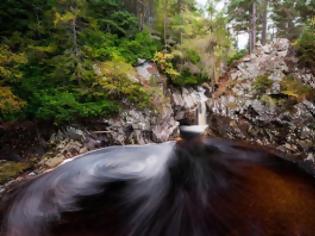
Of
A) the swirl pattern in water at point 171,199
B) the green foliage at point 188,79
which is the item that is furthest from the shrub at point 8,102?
the green foliage at point 188,79

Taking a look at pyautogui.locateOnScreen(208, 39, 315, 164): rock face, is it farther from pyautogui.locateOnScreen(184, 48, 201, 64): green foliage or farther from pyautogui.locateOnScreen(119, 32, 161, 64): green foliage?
pyautogui.locateOnScreen(119, 32, 161, 64): green foliage

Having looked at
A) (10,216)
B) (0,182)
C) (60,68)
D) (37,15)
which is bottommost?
(0,182)

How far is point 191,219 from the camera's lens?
2660 mm

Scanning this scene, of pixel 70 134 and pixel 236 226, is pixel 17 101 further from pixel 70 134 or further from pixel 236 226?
pixel 236 226

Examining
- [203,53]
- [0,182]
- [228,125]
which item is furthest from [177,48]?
[0,182]

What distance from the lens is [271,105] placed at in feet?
41.0

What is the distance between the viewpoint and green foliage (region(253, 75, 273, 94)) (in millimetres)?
13359

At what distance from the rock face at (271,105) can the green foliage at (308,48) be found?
394mm

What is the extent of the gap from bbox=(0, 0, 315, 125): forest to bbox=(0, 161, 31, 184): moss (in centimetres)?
195

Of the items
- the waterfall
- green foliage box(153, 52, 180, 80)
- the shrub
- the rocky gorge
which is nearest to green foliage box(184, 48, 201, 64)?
green foliage box(153, 52, 180, 80)

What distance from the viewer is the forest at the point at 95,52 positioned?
448 inches

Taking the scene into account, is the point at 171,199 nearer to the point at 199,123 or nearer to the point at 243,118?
the point at 243,118

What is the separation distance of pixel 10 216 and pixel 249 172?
274 centimetres

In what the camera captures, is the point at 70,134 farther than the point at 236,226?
Yes
